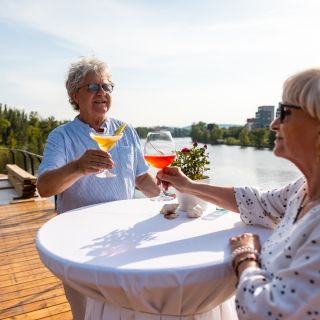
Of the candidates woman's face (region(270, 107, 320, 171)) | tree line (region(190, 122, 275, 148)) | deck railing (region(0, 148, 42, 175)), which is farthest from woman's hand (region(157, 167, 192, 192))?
tree line (region(190, 122, 275, 148))

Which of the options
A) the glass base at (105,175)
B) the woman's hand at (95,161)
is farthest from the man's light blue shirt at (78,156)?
the woman's hand at (95,161)

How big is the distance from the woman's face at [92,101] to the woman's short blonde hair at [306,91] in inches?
50.8

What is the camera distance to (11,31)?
20.7 feet

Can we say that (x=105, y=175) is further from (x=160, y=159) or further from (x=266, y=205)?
(x=266, y=205)

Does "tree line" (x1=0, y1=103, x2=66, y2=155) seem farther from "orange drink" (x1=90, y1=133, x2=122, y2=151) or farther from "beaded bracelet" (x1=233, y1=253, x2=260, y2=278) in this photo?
"beaded bracelet" (x1=233, y1=253, x2=260, y2=278)

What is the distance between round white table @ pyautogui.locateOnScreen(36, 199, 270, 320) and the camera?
93 cm

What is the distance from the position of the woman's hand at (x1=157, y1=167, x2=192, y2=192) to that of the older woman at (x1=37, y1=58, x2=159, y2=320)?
1.21ft

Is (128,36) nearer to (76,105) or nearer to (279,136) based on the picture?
(76,105)

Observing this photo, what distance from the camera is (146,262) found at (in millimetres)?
986

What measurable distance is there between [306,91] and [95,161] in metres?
0.95

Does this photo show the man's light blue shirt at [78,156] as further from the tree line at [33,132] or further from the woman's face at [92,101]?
the tree line at [33,132]

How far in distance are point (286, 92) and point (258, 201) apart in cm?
55

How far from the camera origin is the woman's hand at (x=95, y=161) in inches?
58.4

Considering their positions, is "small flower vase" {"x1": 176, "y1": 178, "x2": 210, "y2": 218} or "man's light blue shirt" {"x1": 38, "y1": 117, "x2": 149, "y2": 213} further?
"man's light blue shirt" {"x1": 38, "y1": 117, "x2": 149, "y2": 213}
